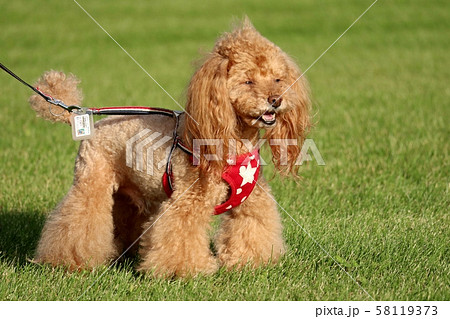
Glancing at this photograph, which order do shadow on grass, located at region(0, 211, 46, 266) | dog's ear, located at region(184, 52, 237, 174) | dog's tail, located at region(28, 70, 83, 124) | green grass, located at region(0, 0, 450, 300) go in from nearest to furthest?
dog's ear, located at region(184, 52, 237, 174)
green grass, located at region(0, 0, 450, 300)
dog's tail, located at region(28, 70, 83, 124)
shadow on grass, located at region(0, 211, 46, 266)

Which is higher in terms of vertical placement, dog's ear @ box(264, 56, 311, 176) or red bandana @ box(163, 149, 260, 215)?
dog's ear @ box(264, 56, 311, 176)

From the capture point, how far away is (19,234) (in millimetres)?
5758

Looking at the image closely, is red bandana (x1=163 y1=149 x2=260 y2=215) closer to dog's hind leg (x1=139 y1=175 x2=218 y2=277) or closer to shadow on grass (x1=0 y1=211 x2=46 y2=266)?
dog's hind leg (x1=139 y1=175 x2=218 y2=277)

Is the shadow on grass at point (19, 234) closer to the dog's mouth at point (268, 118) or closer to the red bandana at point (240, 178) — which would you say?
the red bandana at point (240, 178)

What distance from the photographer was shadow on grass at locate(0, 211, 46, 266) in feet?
17.4

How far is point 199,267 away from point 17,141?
5199mm

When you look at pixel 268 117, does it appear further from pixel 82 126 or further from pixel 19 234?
pixel 19 234

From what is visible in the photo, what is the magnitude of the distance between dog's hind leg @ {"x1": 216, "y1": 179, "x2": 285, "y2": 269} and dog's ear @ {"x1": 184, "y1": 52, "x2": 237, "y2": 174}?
23.9 inches

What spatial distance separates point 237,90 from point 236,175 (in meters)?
0.62

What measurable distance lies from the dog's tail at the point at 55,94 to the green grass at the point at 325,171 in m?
1.10

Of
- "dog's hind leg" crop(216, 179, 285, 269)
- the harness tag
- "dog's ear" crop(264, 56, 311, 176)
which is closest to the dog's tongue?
"dog's ear" crop(264, 56, 311, 176)
